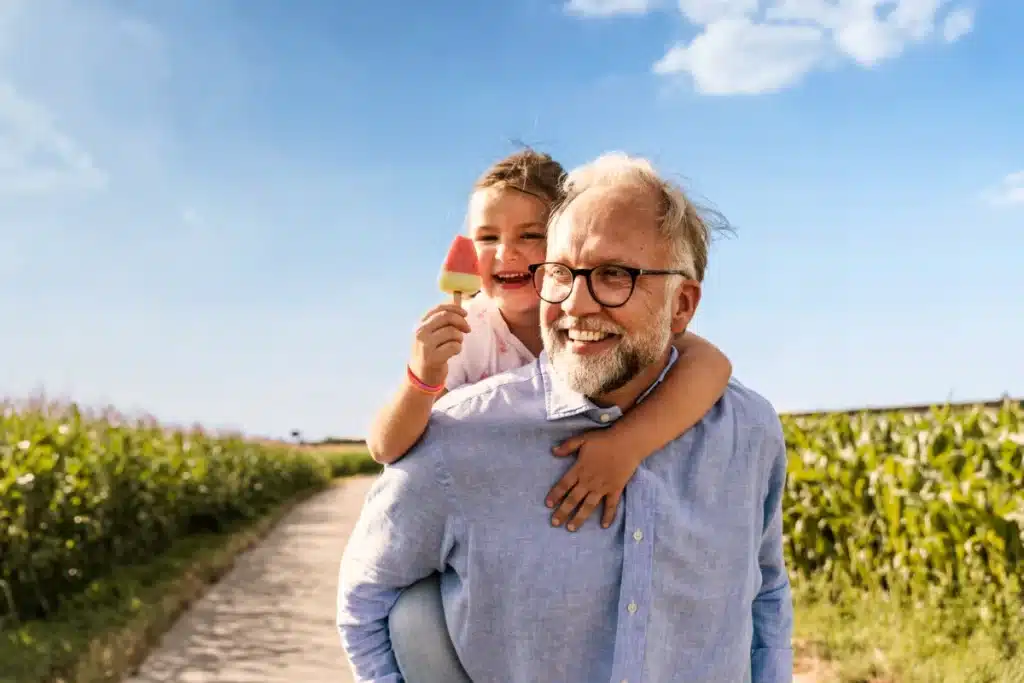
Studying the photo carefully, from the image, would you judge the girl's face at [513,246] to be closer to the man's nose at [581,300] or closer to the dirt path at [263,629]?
the man's nose at [581,300]

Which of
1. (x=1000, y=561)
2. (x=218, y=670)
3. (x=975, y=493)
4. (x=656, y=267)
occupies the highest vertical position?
(x=656, y=267)

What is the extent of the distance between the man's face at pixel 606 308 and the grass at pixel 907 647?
137 inches

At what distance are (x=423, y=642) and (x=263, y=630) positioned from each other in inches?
225

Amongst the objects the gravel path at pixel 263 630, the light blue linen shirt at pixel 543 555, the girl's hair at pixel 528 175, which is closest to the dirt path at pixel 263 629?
the gravel path at pixel 263 630

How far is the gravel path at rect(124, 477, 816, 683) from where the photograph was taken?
6.29m

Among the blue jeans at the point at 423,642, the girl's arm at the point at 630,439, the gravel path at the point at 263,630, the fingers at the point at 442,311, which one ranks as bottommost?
the gravel path at the point at 263,630

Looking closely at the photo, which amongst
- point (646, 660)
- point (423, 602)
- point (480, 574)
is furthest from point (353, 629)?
point (646, 660)

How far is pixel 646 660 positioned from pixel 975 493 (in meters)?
4.25

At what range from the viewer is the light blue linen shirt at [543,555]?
2.11 metres

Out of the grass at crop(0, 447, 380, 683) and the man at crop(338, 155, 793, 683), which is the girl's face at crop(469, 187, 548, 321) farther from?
the grass at crop(0, 447, 380, 683)

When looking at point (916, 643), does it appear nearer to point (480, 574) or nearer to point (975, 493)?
point (975, 493)

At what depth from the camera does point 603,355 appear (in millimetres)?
2197

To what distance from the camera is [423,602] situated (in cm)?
215

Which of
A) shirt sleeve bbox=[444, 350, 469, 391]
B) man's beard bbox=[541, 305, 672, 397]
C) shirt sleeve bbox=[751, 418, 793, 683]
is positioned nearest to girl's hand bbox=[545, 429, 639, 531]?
man's beard bbox=[541, 305, 672, 397]
